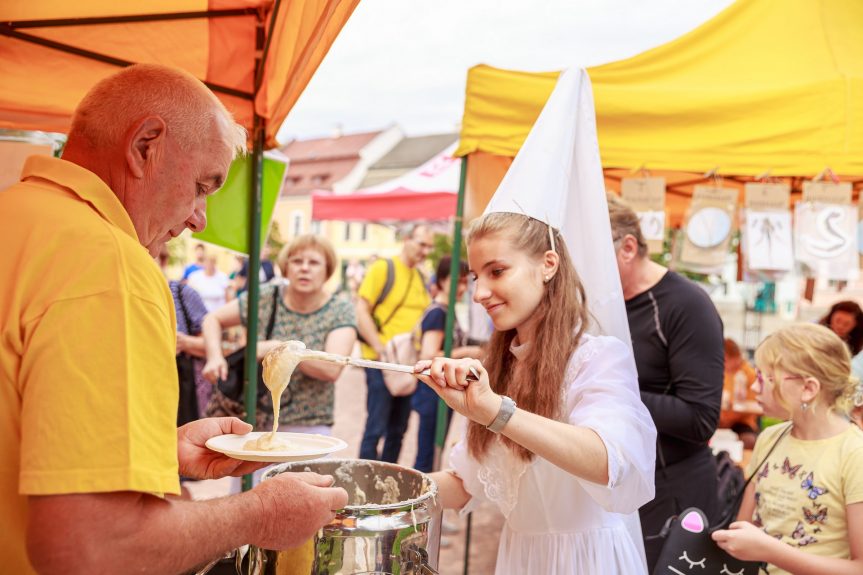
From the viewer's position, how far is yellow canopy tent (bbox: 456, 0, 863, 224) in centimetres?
334

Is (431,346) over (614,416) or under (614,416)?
under

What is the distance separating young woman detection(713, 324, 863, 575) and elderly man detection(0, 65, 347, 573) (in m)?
1.55

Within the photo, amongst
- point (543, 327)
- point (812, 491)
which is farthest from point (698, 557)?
point (543, 327)

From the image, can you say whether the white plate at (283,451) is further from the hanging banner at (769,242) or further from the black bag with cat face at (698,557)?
the hanging banner at (769,242)

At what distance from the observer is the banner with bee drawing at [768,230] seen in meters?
3.63

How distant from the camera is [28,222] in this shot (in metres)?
1.07

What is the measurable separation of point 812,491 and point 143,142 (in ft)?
7.14

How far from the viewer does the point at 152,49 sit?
2.75m

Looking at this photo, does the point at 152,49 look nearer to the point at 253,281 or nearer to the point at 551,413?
the point at 253,281

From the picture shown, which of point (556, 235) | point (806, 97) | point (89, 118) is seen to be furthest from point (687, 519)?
point (806, 97)

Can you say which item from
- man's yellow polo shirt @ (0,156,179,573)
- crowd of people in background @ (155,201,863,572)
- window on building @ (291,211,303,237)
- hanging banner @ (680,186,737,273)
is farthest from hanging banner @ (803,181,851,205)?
window on building @ (291,211,303,237)

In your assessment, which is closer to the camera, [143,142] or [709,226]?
[143,142]

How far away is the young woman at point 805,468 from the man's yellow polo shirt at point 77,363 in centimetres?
167

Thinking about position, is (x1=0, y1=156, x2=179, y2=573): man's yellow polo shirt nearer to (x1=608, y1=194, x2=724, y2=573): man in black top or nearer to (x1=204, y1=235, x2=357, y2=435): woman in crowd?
(x1=608, y1=194, x2=724, y2=573): man in black top
